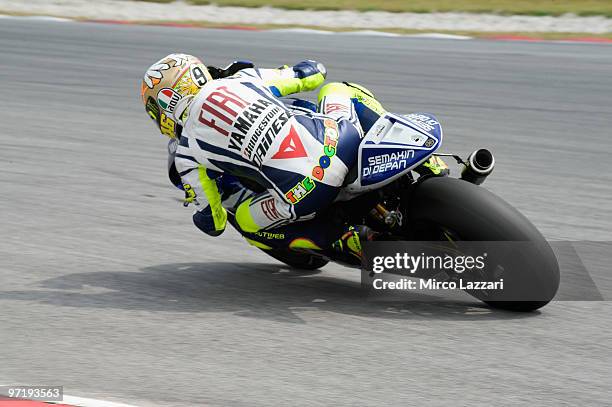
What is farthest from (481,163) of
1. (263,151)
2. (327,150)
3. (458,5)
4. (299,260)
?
(458,5)

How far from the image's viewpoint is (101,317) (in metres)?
4.81

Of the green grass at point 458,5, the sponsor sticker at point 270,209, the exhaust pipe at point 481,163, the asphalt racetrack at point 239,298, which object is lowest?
the asphalt racetrack at point 239,298

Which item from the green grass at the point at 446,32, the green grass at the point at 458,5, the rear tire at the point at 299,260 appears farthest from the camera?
the green grass at the point at 458,5

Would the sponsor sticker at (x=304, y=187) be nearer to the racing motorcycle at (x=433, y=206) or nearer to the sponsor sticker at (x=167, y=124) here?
the racing motorcycle at (x=433, y=206)

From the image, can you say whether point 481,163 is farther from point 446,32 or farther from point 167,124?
point 446,32

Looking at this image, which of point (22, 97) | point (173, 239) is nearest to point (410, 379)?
point (173, 239)

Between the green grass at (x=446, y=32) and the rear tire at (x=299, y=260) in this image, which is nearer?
the rear tire at (x=299, y=260)

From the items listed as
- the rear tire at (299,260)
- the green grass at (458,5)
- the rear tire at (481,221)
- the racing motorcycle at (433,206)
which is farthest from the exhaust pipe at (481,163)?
the green grass at (458,5)

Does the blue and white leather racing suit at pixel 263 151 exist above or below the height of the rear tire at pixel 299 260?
above

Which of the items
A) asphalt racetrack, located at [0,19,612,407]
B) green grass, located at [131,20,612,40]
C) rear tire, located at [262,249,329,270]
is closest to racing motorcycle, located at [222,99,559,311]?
asphalt racetrack, located at [0,19,612,407]

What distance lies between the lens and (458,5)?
23.4 m

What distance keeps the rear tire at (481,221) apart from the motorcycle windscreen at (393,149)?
13 centimetres

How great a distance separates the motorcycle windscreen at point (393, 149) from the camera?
4676 millimetres

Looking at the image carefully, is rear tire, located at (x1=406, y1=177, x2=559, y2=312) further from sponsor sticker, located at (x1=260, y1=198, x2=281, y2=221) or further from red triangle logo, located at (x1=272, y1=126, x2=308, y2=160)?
sponsor sticker, located at (x1=260, y1=198, x2=281, y2=221)
